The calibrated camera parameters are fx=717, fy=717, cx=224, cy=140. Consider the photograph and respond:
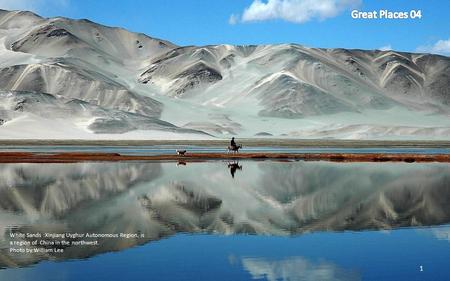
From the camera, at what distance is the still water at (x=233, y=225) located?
15.1 meters

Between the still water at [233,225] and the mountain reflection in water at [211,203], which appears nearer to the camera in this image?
the still water at [233,225]

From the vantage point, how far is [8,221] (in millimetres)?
21172

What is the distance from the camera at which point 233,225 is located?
21.1 metres

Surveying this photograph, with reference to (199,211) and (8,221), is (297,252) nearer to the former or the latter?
(199,211)

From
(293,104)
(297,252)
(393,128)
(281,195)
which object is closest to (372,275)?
(297,252)

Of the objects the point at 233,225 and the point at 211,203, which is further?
the point at 211,203

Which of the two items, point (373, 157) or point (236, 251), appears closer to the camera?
point (236, 251)

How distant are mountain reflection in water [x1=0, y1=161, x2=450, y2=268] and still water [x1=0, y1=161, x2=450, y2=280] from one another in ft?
0.14

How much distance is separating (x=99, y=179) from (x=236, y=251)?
66.4 feet

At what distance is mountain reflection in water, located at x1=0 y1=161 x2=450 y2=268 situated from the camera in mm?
20047

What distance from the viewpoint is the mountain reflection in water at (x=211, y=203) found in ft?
65.8

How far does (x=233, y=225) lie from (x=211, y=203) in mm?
5121

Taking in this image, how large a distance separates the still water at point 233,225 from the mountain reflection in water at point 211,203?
42 mm

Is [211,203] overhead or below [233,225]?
overhead
